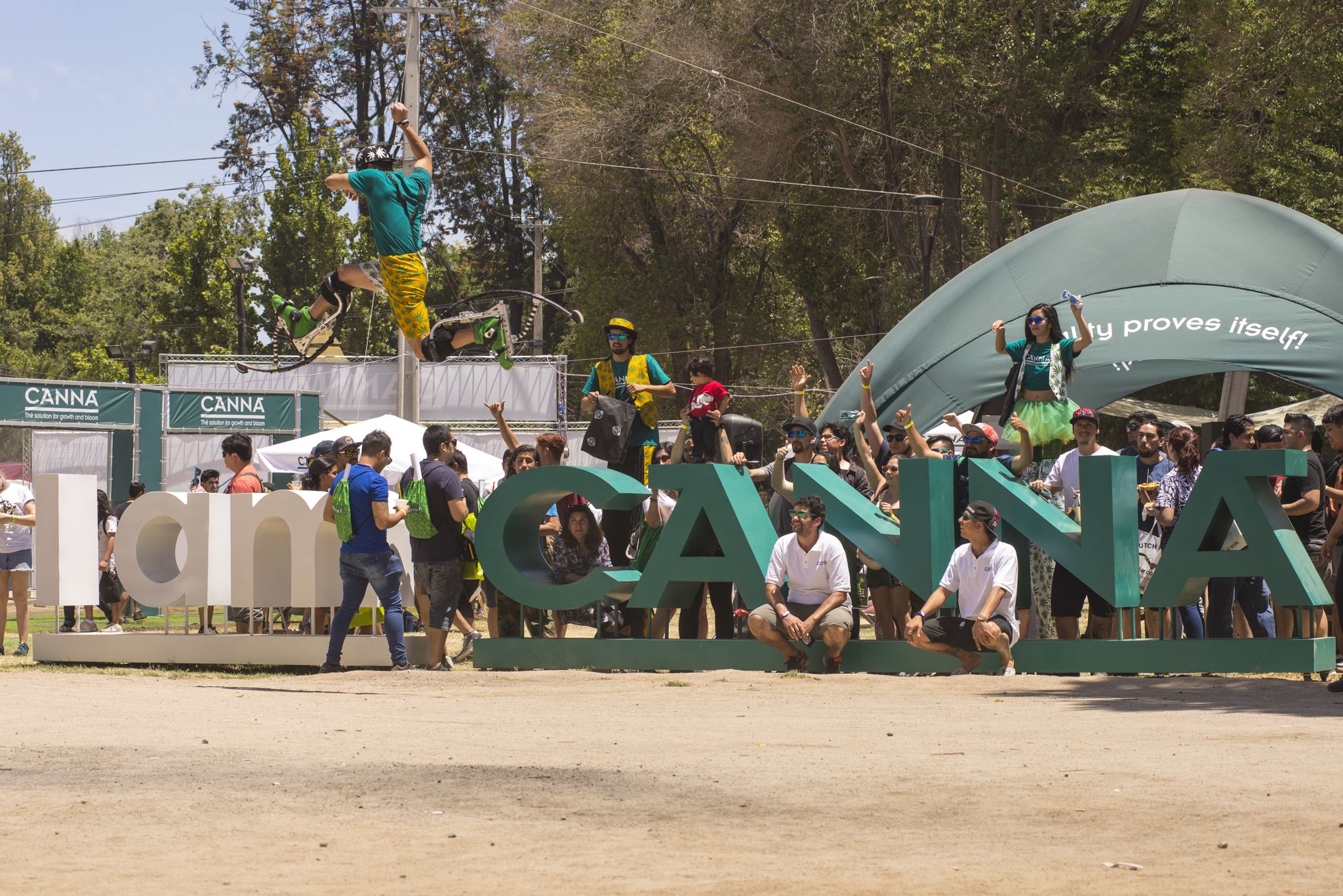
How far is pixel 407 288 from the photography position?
39.4 ft

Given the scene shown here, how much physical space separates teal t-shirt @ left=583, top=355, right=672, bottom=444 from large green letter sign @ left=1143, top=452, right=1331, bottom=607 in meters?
4.15

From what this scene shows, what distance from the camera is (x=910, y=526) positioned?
11344 mm

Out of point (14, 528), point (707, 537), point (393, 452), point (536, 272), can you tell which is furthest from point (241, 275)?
point (707, 537)

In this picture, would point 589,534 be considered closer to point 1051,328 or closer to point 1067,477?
point 1067,477

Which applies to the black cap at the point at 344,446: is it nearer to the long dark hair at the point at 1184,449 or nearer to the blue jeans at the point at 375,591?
the blue jeans at the point at 375,591

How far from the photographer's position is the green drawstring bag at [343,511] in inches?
474

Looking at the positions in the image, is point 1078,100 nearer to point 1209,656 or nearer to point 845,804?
point 1209,656

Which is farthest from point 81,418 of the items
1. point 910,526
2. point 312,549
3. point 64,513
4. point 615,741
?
point 615,741

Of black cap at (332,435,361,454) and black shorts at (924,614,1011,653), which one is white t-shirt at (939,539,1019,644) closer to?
black shorts at (924,614,1011,653)

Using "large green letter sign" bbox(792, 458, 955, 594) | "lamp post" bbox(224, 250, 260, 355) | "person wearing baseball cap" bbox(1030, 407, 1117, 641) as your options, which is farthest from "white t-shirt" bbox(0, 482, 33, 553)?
"lamp post" bbox(224, 250, 260, 355)

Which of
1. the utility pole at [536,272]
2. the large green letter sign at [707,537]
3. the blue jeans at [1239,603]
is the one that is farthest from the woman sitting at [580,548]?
the utility pole at [536,272]

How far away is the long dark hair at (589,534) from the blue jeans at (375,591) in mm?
1413

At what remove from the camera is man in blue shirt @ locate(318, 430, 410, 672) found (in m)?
12.0

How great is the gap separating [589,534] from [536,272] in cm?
3303
